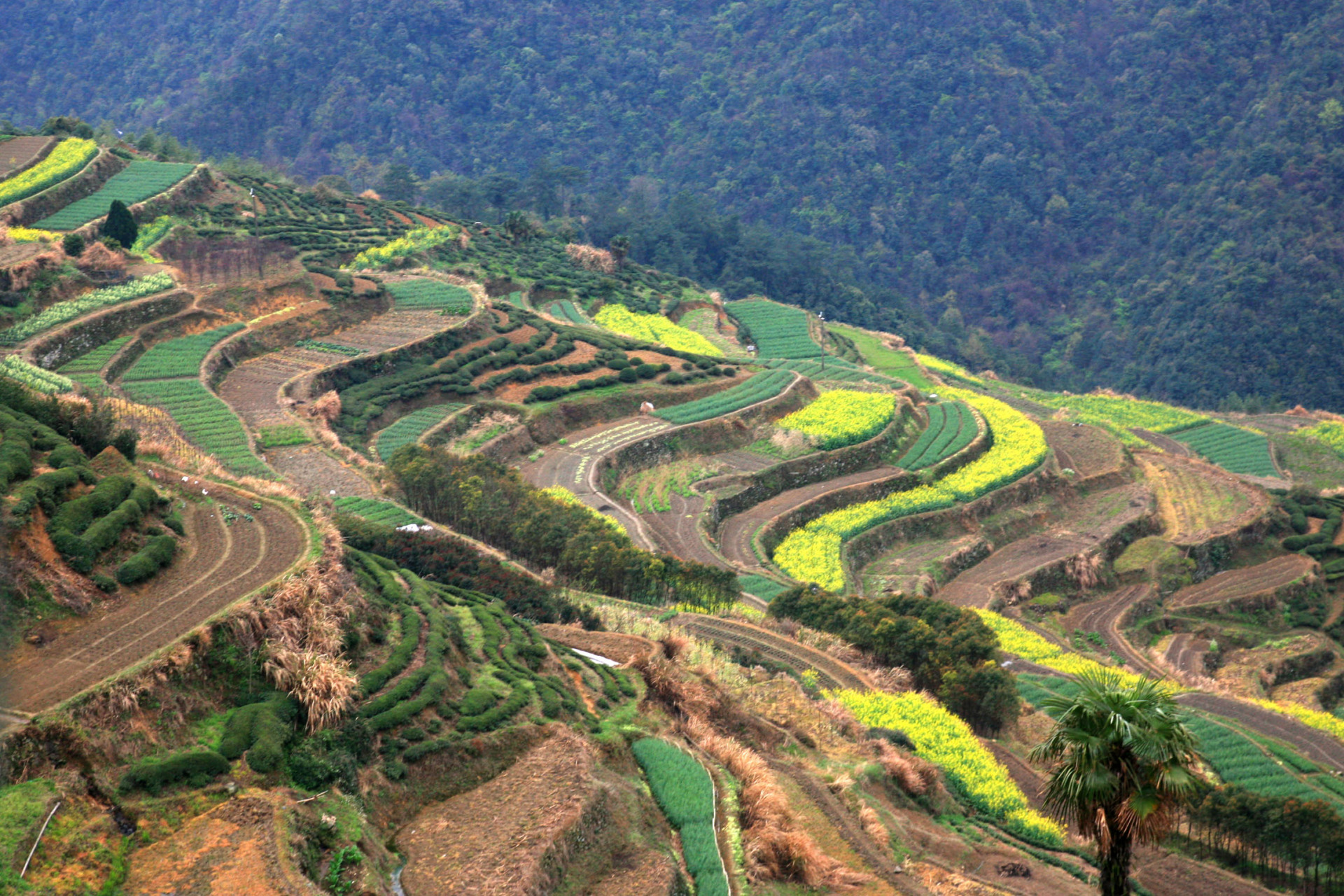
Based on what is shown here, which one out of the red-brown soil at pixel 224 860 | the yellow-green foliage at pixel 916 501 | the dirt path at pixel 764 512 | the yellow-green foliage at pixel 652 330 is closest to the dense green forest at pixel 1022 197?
the yellow-green foliage at pixel 652 330

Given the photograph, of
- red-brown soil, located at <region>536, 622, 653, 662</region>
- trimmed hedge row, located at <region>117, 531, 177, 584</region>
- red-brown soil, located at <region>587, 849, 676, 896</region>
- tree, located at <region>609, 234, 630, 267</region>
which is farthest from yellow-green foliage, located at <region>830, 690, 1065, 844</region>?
tree, located at <region>609, 234, 630, 267</region>

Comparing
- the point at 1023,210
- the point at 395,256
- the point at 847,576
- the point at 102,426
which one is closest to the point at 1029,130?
the point at 1023,210

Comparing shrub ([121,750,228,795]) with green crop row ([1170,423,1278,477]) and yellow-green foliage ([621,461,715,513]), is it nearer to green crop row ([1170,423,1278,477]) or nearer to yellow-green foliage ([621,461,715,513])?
yellow-green foliage ([621,461,715,513])

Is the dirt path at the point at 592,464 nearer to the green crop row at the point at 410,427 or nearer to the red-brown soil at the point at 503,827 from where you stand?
the green crop row at the point at 410,427

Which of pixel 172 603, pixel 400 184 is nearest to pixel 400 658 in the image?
pixel 172 603

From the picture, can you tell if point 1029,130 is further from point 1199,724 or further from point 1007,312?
point 1199,724

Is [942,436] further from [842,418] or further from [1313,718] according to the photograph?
[1313,718]

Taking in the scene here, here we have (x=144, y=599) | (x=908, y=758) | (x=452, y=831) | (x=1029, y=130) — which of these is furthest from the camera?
(x=1029, y=130)
